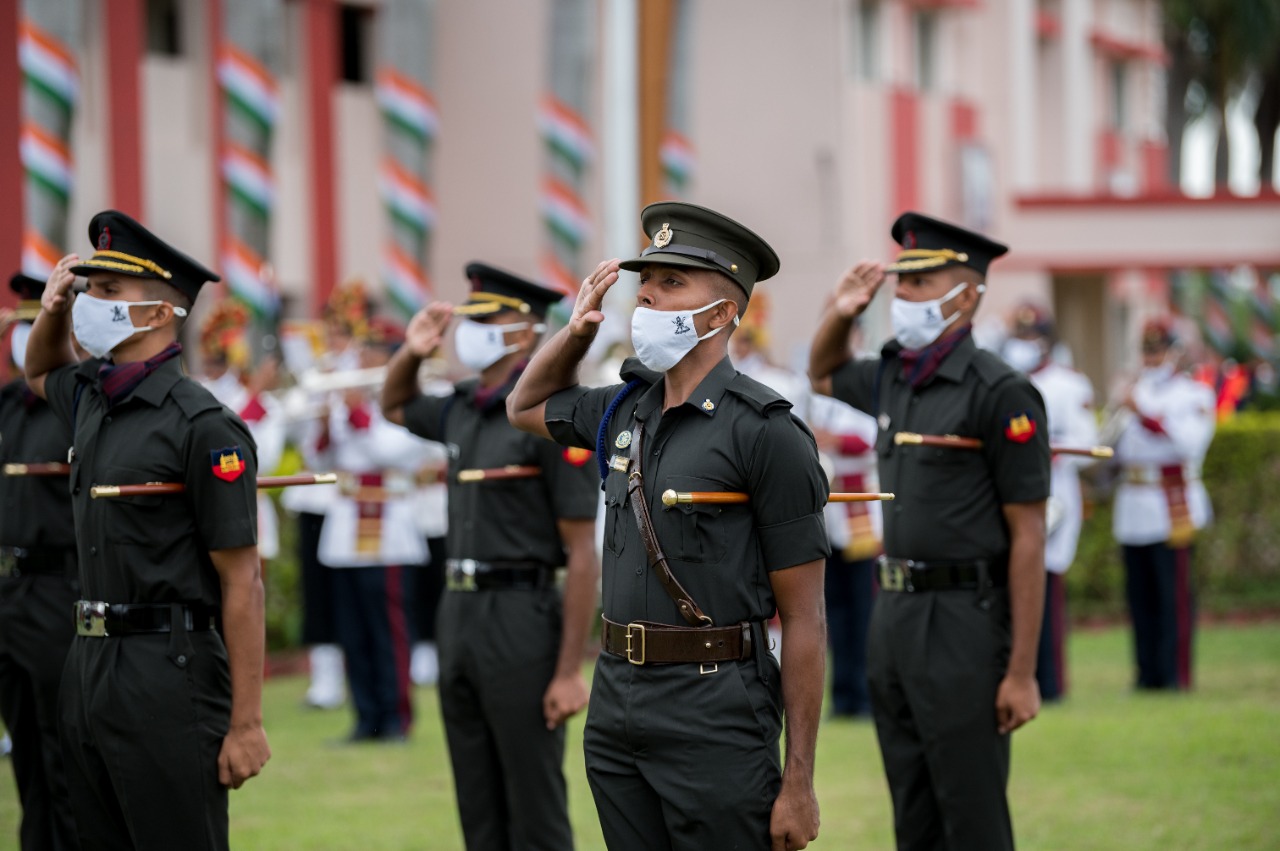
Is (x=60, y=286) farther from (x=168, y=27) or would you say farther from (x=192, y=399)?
(x=168, y=27)

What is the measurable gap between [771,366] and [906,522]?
6.85m

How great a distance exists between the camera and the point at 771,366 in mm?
13430

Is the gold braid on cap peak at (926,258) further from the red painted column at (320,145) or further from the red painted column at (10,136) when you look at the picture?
the red painted column at (320,145)

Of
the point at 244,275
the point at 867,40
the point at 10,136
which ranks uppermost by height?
the point at 867,40

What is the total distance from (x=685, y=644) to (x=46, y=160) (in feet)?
37.7

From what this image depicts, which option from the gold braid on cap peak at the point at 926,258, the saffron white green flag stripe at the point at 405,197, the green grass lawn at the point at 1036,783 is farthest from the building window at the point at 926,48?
the gold braid on cap peak at the point at 926,258

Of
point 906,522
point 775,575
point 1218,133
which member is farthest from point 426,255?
point 1218,133

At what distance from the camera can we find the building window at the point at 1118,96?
39.2 metres

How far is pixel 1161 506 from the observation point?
1274 centimetres

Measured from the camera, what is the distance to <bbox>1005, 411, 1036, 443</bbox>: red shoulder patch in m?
6.48

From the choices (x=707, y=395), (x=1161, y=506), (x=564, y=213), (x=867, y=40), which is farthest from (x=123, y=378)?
(x=867, y=40)

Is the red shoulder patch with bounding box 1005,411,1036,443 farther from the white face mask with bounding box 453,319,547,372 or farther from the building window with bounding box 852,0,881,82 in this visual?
the building window with bounding box 852,0,881,82

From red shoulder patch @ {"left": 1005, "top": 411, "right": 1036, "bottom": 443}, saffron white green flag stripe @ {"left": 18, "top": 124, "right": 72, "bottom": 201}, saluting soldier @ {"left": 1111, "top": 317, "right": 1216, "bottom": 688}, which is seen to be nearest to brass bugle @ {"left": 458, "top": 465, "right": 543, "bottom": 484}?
red shoulder patch @ {"left": 1005, "top": 411, "right": 1036, "bottom": 443}

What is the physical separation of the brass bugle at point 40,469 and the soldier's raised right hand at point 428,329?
4.73ft
